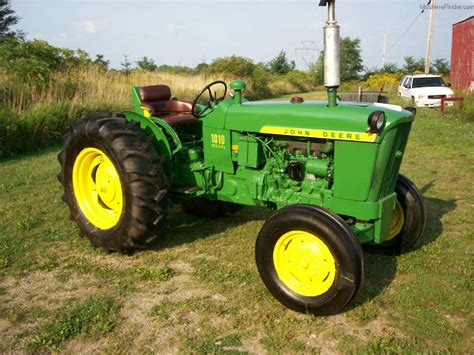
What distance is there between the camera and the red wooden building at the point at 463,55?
67.2 feet

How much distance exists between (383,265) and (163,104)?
2.98 metres

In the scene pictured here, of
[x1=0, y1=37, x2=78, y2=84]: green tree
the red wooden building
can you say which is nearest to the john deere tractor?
[x1=0, y1=37, x2=78, y2=84]: green tree

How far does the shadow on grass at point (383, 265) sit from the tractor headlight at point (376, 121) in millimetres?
1266

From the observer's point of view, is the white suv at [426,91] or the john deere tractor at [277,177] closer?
the john deere tractor at [277,177]

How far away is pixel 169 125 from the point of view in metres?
4.63

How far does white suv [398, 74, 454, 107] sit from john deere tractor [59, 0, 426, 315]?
43.2 ft

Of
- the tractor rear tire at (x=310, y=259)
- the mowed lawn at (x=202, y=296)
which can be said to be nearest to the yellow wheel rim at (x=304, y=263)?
the tractor rear tire at (x=310, y=259)

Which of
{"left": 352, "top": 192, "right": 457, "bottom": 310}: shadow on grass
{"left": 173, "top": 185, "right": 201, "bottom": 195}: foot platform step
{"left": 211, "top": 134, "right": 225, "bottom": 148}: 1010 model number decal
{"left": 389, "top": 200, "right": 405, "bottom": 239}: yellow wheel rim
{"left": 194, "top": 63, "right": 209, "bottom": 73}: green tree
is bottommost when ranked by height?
{"left": 352, "top": 192, "right": 457, "bottom": 310}: shadow on grass

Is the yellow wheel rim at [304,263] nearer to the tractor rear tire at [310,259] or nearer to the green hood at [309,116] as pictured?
the tractor rear tire at [310,259]

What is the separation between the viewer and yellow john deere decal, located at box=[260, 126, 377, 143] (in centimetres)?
328

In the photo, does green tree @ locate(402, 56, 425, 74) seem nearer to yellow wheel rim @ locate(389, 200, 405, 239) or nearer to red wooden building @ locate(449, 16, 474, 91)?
red wooden building @ locate(449, 16, 474, 91)

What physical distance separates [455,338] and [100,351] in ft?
7.58

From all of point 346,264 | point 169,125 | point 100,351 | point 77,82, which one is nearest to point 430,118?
point 77,82

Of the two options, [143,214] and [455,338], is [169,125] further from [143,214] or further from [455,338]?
[455,338]
